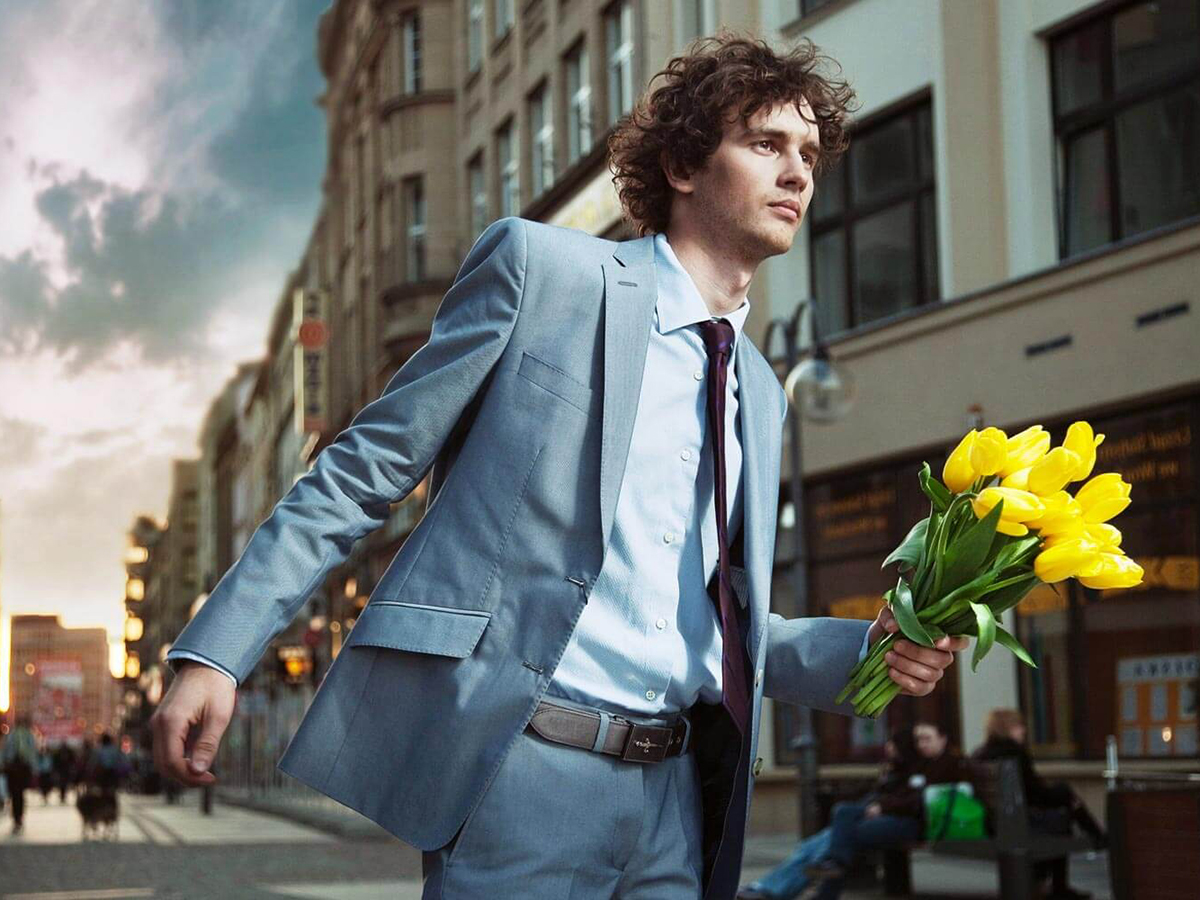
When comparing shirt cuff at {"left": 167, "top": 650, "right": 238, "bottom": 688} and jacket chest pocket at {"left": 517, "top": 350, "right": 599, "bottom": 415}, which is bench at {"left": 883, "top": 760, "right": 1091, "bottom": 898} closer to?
jacket chest pocket at {"left": 517, "top": 350, "right": 599, "bottom": 415}

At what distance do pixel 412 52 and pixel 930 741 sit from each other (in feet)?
95.8

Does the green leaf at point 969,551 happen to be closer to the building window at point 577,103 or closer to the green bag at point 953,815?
the green bag at point 953,815

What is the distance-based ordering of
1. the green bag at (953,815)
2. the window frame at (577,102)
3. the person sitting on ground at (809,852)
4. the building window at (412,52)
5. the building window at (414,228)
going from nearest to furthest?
the person sitting on ground at (809,852)
the green bag at (953,815)
the window frame at (577,102)
the building window at (414,228)
the building window at (412,52)

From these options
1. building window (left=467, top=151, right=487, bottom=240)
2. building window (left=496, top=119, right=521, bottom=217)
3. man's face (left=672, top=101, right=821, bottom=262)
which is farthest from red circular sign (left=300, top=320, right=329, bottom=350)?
man's face (left=672, top=101, right=821, bottom=262)

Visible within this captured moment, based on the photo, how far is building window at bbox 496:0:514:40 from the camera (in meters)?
34.2

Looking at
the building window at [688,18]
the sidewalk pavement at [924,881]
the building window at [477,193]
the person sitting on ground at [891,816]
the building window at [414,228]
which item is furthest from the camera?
the building window at [414,228]

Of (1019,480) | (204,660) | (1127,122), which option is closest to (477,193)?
(1127,122)

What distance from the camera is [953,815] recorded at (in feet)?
42.1

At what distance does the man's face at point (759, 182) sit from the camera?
312 centimetres

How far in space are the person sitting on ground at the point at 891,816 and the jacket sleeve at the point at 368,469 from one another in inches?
385

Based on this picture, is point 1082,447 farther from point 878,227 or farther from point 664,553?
point 878,227

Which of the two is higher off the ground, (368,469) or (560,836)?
(368,469)

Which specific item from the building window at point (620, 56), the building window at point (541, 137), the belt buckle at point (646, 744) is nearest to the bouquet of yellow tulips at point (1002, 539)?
the belt buckle at point (646, 744)

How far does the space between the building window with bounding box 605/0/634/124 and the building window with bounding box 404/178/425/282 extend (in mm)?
11024
